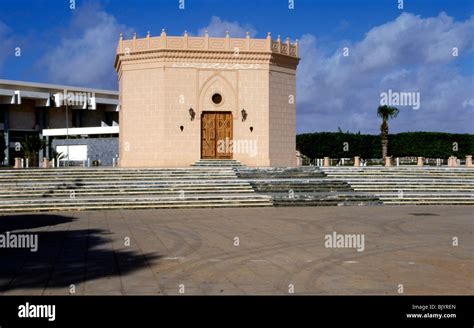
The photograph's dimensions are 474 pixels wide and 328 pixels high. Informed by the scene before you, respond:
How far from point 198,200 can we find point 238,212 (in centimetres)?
237

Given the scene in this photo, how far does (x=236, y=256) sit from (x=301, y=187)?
1313 cm

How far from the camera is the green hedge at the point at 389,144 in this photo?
4547 centimetres

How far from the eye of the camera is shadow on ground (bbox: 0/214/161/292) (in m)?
8.02

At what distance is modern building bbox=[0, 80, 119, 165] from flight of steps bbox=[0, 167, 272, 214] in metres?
26.0

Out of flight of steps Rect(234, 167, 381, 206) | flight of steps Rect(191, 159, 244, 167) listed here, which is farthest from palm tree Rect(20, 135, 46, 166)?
flight of steps Rect(234, 167, 381, 206)

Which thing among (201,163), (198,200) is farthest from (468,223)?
(201,163)

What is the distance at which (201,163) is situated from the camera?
2797cm

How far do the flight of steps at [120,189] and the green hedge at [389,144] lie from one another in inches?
876

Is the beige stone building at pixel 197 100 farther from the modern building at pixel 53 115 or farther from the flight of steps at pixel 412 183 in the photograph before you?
the modern building at pixel 53 115
